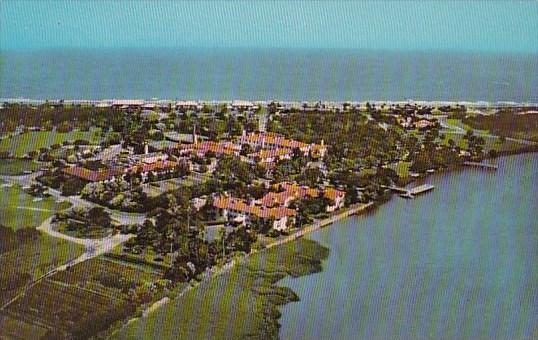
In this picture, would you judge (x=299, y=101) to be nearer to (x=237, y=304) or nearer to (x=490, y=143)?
(x=490, y=143)

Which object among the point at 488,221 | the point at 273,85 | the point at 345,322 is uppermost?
the point at 273,85

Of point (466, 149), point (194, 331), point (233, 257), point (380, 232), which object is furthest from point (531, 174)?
point (194, 331)

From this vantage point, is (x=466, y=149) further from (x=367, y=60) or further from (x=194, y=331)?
(x=194, y=331)

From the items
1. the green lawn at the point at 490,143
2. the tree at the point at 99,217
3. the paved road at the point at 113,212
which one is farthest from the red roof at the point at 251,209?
the green lawn at the point at 490,143

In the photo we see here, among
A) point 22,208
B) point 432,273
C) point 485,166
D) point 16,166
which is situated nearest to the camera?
point 432,273

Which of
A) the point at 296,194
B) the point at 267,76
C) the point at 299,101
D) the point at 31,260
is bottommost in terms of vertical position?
the point at 31,260

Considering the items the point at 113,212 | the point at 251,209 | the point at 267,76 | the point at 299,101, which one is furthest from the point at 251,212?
the point at 267,76

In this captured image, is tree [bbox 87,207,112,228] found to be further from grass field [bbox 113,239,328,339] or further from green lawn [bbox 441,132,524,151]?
green lawn [bbox 441,132,524,151]
